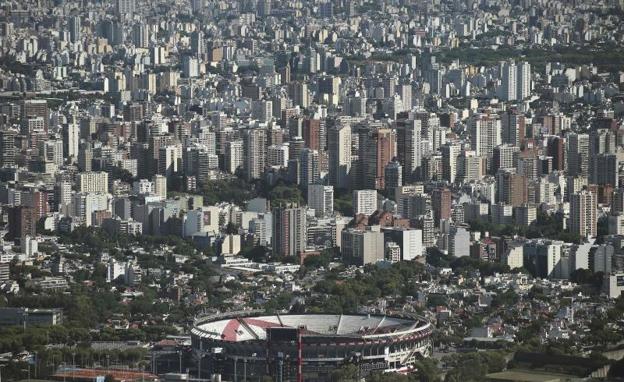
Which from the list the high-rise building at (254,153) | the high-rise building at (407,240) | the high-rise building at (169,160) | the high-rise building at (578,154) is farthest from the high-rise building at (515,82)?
the high-rise building at (407,240)

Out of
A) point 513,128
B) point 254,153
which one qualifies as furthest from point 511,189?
point 513,128

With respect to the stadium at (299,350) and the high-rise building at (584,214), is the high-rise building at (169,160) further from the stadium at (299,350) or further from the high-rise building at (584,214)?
the stadium at (299,350)

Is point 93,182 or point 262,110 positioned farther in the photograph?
point 262,110

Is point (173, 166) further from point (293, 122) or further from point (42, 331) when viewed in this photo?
point (42, 331)

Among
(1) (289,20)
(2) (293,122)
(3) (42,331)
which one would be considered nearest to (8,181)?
(2) (293,122)

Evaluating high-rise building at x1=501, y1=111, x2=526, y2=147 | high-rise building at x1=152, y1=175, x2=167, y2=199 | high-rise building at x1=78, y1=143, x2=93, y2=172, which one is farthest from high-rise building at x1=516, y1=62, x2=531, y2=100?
high-rise building at x1=152, y1=175, x2=167, y2=199

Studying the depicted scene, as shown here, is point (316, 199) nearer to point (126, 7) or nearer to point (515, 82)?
point (515, 82)
